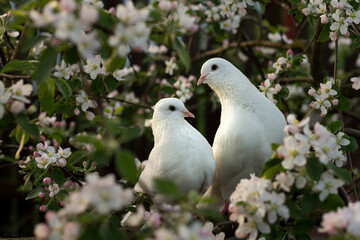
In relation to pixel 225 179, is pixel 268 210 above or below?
above

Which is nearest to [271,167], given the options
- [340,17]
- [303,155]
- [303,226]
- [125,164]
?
[303,155]

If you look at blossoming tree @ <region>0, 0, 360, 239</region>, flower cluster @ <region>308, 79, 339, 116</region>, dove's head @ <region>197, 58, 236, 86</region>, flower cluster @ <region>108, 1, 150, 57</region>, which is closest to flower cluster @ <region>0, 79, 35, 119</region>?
blossoming tree @ <region>0, 0, 360, 239</region>

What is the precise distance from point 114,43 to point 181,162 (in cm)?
38

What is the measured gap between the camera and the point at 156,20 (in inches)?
24.5

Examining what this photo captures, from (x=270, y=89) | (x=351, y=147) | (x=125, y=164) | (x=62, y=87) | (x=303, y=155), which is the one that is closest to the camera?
(x=125, y=164)

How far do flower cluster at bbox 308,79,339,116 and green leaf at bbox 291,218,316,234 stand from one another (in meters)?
0.34

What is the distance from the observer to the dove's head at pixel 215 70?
95 centimetres

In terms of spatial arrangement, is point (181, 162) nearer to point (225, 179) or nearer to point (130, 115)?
point (225, 179)

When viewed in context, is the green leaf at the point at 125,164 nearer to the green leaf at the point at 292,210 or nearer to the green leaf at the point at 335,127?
the green leaf at the point at 292,210

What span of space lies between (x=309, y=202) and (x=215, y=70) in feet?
1.36

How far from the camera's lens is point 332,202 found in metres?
0.64

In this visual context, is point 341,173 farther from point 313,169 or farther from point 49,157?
point 49,157

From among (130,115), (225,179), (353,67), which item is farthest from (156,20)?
(353,67)

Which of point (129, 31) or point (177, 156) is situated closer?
point (129, 31)
